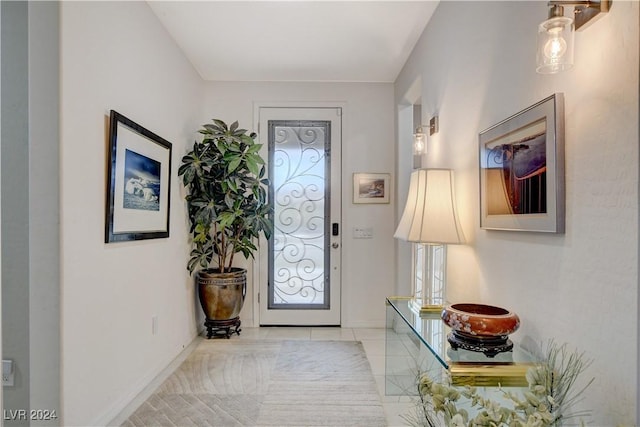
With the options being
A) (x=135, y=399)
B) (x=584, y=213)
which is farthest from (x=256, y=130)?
(x=584, y=213)

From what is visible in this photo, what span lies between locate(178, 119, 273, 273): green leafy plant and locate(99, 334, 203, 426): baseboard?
88cm

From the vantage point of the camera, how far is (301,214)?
4051mm

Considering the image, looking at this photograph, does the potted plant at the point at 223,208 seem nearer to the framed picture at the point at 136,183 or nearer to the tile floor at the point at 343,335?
the tile floor at the point at 343,335

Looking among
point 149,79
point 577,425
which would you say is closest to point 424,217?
point 577,425

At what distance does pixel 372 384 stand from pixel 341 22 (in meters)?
2.63

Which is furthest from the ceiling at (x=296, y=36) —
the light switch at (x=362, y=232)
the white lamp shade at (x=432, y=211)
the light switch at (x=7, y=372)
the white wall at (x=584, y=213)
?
the light switch at (x=7, y=372)

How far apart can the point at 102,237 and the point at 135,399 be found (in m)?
1.11

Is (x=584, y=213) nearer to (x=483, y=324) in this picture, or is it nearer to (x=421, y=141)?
(x=483, y=324)

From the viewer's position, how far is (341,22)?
9.25 ft

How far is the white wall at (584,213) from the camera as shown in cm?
97

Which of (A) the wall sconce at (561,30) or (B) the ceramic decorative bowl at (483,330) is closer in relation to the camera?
(A) the wall sconce at (561,30)

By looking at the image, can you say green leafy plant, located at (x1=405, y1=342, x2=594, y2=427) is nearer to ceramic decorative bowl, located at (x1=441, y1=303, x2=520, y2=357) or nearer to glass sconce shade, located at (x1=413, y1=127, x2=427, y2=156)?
ceramic decorative bowl, located at (x1=441, y1=303, x2=520, y2=357)

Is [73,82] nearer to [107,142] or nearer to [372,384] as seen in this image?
[107,142]

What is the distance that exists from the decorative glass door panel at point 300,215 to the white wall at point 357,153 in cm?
21
